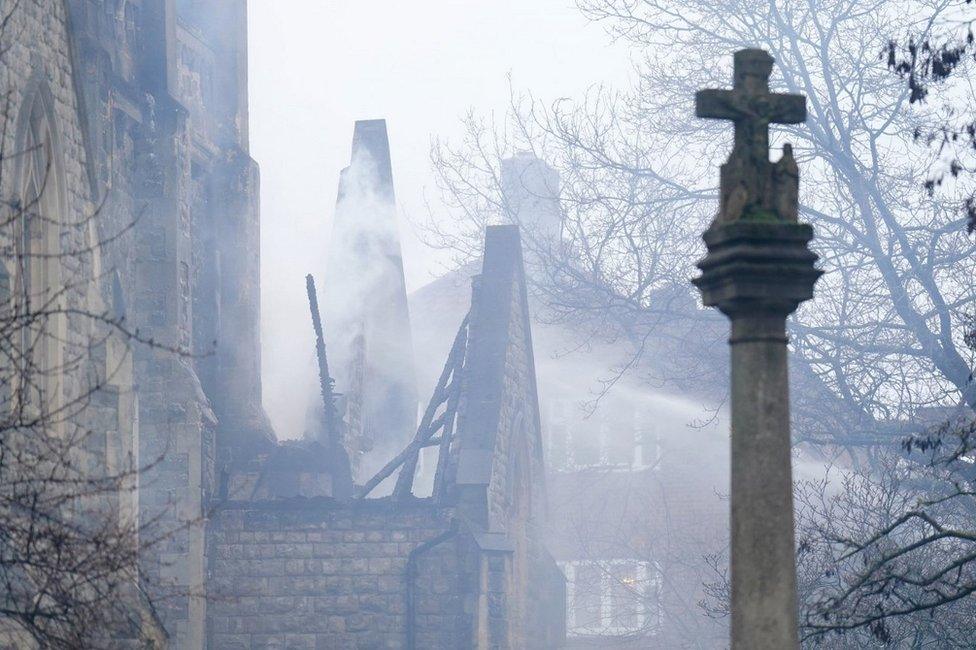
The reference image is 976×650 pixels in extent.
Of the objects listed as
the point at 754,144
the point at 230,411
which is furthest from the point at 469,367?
the point at 754,144

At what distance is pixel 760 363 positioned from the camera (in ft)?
20.7

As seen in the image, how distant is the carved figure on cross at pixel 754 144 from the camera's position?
6367 mm

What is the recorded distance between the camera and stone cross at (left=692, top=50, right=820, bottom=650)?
6.17m

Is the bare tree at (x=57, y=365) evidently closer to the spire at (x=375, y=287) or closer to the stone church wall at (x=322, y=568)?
the stone church wall at (x=322, y=568)

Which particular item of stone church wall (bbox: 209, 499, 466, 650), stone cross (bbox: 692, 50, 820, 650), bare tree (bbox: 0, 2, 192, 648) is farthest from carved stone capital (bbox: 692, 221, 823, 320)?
stone church wall (bbox: 209, 499, 466, 650)

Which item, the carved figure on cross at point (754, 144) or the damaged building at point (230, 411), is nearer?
the carved figure on cross at point (754, 144)

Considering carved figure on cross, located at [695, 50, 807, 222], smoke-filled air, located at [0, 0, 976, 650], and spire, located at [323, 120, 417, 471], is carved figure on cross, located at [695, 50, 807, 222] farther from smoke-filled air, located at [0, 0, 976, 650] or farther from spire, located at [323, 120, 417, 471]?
spire, located at [323, 120, 417, 471]

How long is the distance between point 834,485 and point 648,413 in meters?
8.05

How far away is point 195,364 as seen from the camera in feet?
70.1

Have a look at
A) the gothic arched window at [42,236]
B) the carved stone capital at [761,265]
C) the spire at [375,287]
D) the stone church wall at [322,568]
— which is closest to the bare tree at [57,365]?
the gothic arched window at [42,236]

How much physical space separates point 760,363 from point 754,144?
940 millimetres

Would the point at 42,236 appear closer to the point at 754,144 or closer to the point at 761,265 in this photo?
the point at 754,144

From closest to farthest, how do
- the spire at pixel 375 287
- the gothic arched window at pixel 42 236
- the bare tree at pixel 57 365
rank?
the bare tree at pixel 57 365, the gothic arched window at pixel 42 236, the spire at pixel 375 287

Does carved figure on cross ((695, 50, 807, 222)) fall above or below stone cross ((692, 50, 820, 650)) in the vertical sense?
above
